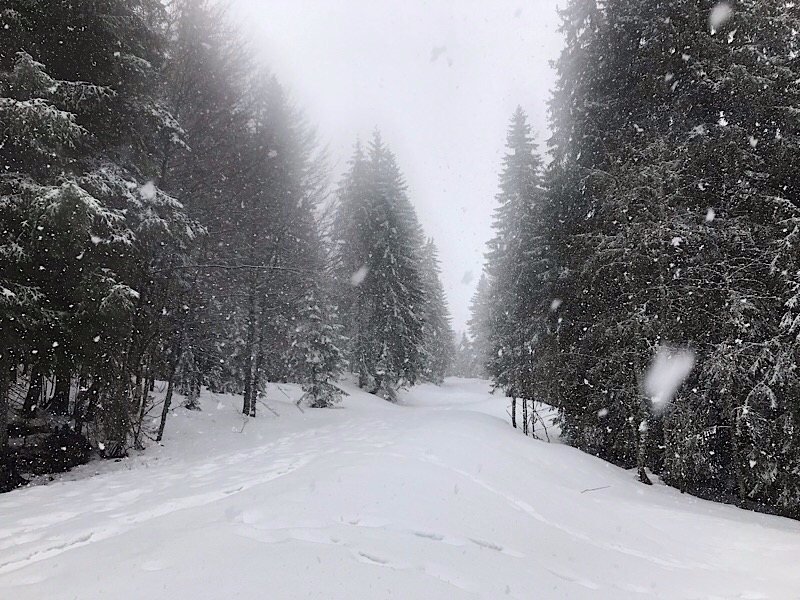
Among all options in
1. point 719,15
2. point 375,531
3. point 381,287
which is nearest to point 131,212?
point 375,531

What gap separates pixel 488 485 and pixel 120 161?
9.13 metres

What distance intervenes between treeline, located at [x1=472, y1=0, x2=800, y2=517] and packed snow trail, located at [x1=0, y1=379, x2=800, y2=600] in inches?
61.3

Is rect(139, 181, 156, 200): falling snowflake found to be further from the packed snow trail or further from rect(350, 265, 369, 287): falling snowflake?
rect(350, 265, 369, 287): falling snowflake

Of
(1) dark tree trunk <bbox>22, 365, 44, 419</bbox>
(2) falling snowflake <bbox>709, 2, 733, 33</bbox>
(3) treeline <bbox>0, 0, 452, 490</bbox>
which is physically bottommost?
(1) dark tree trunk <bbox>22, 365, 44, 419</bbox>

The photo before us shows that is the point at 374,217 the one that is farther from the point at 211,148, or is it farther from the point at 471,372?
the point at 471,372

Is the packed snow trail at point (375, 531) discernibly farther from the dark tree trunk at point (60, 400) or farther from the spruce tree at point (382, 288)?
the spruce tree at point (382, 288)

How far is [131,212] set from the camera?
8734 millimetres

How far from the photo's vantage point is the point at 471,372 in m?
67.9

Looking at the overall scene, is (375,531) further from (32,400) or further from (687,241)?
(687,241)

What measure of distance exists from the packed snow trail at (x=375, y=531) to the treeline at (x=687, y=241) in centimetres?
156

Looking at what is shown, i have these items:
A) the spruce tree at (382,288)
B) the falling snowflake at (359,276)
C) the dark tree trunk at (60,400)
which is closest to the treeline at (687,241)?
the dark tree trunk at (60,400)

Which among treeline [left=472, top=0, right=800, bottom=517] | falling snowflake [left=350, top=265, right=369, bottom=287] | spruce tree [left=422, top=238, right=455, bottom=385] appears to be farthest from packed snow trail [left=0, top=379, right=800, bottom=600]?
→ spruce tree [left=422, top=238, right=455, bottom=385]

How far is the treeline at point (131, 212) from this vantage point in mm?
6922

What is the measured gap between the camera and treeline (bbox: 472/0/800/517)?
8.38 metres
